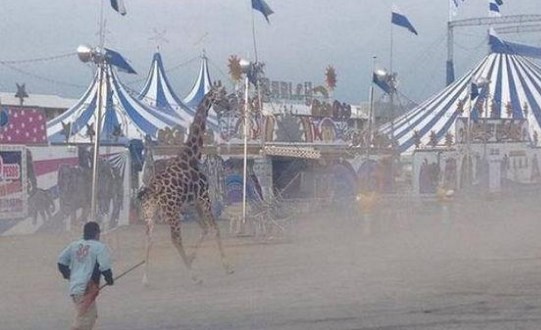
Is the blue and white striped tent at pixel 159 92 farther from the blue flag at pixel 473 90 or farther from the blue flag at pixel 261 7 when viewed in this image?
the blue flag at pixel 261 7

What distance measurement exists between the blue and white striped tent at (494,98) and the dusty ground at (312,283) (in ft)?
74.6

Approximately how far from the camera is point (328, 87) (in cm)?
4656

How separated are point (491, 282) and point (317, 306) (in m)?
3.79

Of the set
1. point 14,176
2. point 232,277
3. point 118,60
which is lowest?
point 232,277

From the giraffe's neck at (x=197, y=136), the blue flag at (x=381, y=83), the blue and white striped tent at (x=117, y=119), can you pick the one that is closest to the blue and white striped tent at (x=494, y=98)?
the blue and white striped tent at (x=117, y=119)

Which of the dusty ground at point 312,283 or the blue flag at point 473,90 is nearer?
the dusty ground at point 312,283

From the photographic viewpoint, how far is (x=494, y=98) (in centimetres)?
5628

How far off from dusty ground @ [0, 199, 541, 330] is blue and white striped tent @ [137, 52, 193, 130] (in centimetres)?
1817

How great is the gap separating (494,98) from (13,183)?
3493 centimetres

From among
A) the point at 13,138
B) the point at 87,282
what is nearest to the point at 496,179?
the point at 13,138

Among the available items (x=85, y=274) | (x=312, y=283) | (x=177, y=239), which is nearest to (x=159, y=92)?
(x=177, y=239)

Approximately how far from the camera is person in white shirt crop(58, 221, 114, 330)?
10.5 meters

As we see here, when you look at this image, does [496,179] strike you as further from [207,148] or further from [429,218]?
[207,148]

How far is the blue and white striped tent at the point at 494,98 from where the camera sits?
51.8 meters
